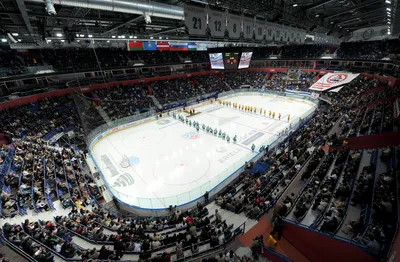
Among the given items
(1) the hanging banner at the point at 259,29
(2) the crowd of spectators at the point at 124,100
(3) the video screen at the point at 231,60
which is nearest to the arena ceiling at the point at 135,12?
(1) the hanging banner at the point at 259,29

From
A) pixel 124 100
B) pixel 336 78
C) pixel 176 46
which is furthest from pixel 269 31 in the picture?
pixel 176 46

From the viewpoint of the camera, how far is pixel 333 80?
28000mm

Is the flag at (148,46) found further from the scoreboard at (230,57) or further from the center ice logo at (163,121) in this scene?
the center ice logo at (163,121)

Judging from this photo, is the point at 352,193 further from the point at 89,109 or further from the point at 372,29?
the point at 372,29

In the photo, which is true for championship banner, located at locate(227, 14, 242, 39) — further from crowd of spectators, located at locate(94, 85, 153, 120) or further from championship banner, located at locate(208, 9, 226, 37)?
crowd of spectators, located at locate(94, 85, 153, 120)

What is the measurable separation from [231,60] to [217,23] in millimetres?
11420

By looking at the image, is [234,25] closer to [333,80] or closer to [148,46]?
[148,46]

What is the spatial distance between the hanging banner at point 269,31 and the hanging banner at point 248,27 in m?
1.96

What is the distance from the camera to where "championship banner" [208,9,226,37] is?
8712 millimetres

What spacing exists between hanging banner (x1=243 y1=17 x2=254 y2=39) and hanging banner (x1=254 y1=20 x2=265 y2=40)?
0.42m

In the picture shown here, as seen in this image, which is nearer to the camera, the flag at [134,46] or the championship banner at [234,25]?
the championship banner at [234,25]

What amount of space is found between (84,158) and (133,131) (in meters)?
7.13

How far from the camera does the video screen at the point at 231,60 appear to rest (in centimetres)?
1970

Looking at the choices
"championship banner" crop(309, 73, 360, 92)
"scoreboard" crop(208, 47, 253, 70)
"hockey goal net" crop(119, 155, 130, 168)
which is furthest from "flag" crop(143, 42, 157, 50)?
"championship banner" crop(309, 73, 360, 92)
